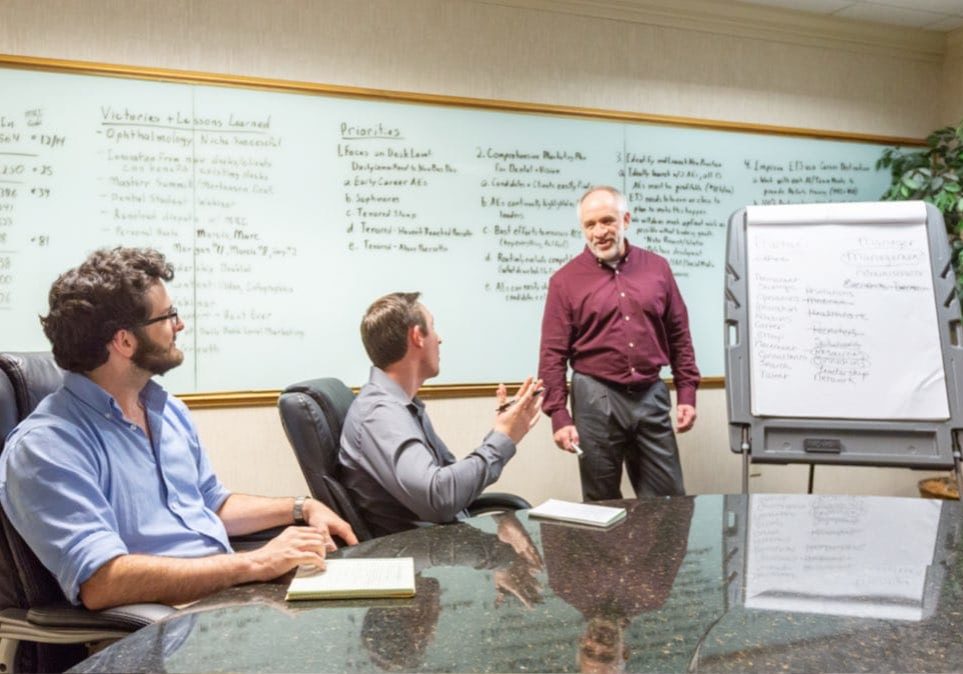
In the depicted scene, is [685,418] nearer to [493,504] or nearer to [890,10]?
[493,504]

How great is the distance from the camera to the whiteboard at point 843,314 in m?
2.77

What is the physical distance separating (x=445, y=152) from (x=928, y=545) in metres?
2.34

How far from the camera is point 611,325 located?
3027mm

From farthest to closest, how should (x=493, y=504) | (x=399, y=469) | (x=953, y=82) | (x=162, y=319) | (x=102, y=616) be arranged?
(x=953, y=82) → (x=493, y=504) → (x=399, y=469) → (x=162, y=319) → (x=102, y=616)

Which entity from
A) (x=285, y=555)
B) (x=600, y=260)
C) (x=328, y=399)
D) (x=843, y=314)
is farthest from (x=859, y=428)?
(x=285, y=555)

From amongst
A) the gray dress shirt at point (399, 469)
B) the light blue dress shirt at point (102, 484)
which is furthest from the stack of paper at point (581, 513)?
the light blue dress shirt at point (102, 484)

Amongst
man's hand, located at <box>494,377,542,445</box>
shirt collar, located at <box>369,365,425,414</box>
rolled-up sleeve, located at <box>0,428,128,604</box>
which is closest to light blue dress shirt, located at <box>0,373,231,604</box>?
rolled-up sleeve, located at <box>0,428,128,604</box>

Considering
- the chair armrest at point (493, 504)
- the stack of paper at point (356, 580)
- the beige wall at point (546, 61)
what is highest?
the beige wall at point (546, 61)

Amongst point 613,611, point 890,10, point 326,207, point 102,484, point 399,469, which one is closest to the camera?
point 613,611

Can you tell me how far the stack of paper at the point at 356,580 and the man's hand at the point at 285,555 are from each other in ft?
0.06

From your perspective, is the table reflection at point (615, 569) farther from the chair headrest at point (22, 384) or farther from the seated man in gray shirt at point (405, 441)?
the chair headrest at point (22, 384)

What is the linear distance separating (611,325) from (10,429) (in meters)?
2.06

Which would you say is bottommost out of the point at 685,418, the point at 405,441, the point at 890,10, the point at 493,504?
the point at 493,504

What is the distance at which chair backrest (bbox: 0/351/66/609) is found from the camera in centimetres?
130
